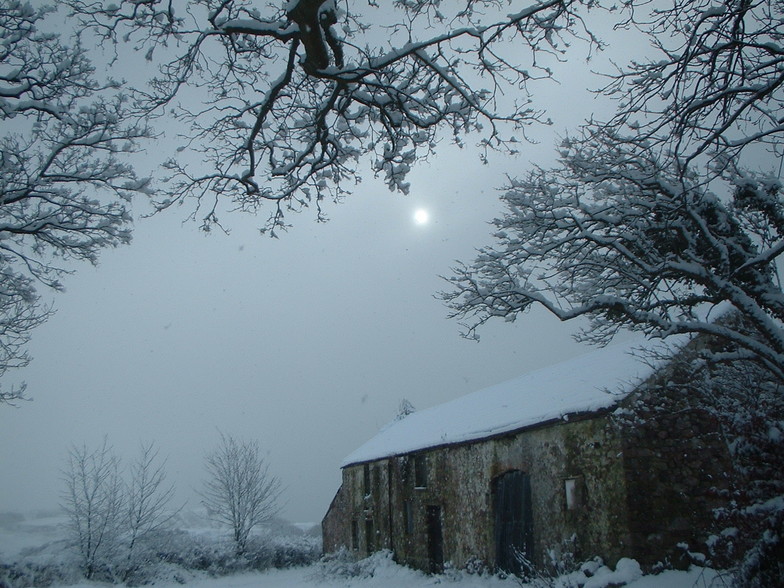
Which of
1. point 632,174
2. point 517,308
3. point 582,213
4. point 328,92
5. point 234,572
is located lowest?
point 234,572

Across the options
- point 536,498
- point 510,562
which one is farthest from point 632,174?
point 510,562

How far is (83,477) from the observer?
27.4m

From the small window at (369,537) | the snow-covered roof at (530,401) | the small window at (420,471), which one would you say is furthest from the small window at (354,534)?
the small window at (420,471)

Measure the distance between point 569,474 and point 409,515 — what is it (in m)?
10.4

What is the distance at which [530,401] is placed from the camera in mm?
16547

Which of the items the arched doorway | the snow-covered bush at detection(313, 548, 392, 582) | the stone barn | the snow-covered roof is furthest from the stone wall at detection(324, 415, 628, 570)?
the snow-covered bush at detection(313, 548, 392, 582)

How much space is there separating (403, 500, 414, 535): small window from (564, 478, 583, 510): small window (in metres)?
9.66

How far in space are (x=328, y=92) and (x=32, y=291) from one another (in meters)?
7.44

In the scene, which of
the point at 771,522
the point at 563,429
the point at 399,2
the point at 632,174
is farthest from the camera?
the point at 563,429

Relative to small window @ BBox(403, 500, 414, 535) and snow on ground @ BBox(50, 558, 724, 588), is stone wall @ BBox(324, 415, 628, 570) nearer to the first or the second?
small window @ BBox(403, 500, 414, 535)

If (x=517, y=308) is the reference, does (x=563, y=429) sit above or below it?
below

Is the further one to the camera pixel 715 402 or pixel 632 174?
pixel 632 174

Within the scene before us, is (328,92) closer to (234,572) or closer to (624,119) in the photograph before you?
(624,119)

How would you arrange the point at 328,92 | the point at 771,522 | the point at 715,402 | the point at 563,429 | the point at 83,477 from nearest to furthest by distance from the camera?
the point at 328,92
the point at 771,522
the point at 715,402
the point at 563,429
the point at 83,477
